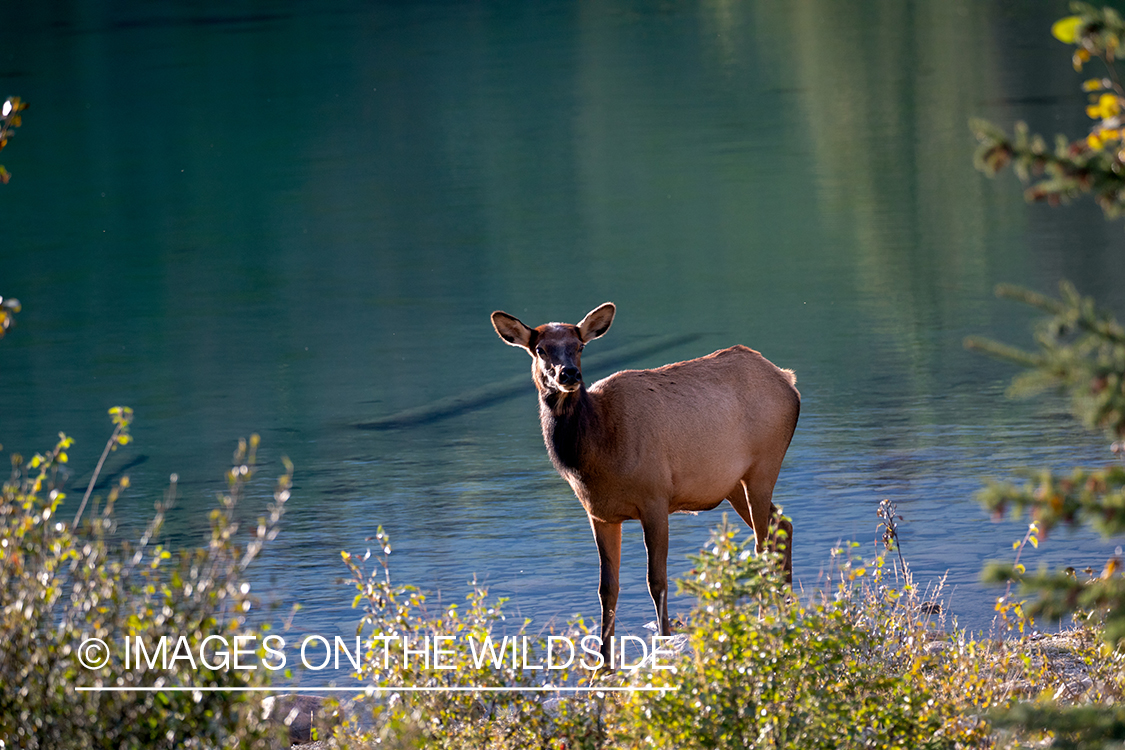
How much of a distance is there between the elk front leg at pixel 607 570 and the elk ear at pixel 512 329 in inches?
37.8

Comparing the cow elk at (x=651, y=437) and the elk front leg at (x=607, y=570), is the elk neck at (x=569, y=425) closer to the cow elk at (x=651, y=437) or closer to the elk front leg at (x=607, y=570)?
the cow elk at (x=651, y=437)

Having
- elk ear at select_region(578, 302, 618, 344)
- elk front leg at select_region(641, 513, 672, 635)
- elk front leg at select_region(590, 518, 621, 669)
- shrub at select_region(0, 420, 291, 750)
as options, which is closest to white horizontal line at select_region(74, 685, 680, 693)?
shrub at select_region(0, 420, 291, 750)

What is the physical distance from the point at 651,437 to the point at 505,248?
16.8 m

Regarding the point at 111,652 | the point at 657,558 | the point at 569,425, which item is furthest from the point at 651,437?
the point at 111,652

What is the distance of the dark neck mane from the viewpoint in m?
7.14

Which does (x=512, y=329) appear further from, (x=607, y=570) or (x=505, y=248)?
(x=505, y=248)

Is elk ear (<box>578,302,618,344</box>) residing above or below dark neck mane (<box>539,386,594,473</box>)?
above

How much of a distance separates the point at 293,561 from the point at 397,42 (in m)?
Answer: 36.8

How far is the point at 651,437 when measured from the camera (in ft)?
24.0

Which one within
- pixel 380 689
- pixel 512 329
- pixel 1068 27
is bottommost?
pixel 380 689

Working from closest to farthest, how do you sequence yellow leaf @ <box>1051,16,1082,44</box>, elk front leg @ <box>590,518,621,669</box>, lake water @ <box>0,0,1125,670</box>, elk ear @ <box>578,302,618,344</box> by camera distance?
yellow leaf @ <box>1051,16,1082,44</box> < elk front leg @ <box>590,518,621,669</box> < elk ear @ <box>578,302,618,344</box> < lake water @ <box>0,0,1125,670</box>

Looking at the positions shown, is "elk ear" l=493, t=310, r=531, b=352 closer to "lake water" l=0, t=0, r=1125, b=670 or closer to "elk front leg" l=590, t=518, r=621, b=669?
"elk front leg" l=590, t=518, r=621, b=669

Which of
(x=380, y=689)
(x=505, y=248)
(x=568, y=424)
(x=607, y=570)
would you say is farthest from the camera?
(x=505, y=248)

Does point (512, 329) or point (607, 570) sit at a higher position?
point (512, 329)
